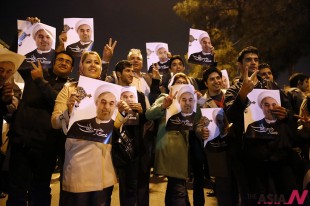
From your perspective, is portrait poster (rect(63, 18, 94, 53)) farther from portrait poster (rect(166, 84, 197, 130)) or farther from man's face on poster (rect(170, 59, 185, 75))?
portrait poster (rect(166, 84, 197, 130))

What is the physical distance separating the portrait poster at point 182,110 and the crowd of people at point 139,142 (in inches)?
0.5

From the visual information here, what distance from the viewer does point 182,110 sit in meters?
4.11

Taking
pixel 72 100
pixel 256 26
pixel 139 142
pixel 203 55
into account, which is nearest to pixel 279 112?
pixel 139 142

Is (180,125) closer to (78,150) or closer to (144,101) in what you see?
(144,101)

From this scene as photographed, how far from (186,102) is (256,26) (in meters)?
10.6

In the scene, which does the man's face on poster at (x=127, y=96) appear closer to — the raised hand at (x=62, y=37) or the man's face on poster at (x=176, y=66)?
the raised hand at (x=62, y=37)

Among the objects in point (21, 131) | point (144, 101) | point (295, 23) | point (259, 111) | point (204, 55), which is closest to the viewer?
point (259, 111)

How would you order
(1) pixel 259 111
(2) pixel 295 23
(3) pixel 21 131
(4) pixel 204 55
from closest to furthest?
(1) pixel 259 111
(3) pixel 21 131
(4) pixel 204 55
(2) pixel 295 23

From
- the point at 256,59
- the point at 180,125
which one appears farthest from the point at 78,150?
the point at 256,59

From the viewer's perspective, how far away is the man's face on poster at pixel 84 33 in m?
5.11

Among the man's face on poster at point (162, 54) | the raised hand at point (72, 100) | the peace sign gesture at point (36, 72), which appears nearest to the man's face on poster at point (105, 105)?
the raised hand at point (72, 100)

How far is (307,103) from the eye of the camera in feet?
13.1

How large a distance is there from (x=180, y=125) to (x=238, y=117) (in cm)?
74

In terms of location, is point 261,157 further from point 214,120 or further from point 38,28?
point 38,28
